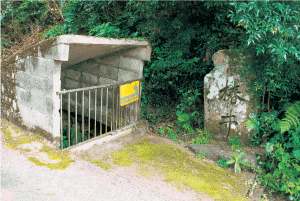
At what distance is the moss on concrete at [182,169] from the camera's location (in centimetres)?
410

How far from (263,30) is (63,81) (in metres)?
5.81

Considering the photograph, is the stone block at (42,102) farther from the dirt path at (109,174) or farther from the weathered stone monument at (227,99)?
the weathered stone monument at (227,99)

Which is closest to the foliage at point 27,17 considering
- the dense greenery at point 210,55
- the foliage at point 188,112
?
the dense greenery at point 210,55

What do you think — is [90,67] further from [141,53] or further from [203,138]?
[203,138]

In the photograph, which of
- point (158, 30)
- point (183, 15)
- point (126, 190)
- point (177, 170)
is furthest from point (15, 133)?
point (183, 15)

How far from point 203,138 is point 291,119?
5.99ft

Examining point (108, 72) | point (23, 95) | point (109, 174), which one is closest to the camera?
point (109, 174)

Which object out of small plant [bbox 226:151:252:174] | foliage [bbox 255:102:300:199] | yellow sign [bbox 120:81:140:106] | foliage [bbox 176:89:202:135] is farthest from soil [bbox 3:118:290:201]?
yellow sign [bbox 120:81:140:106]

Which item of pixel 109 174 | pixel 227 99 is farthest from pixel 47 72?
pixel 227 99

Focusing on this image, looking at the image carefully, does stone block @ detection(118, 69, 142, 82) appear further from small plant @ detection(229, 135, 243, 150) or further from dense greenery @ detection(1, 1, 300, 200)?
small plant @ detection(229, 135, 243, 150)

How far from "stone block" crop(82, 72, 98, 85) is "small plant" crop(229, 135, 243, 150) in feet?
12.5

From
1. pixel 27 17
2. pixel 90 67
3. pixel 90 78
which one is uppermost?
pixel 27 17

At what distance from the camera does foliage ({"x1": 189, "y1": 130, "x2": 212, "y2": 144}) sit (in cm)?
564

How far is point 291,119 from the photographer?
4.59 metres
